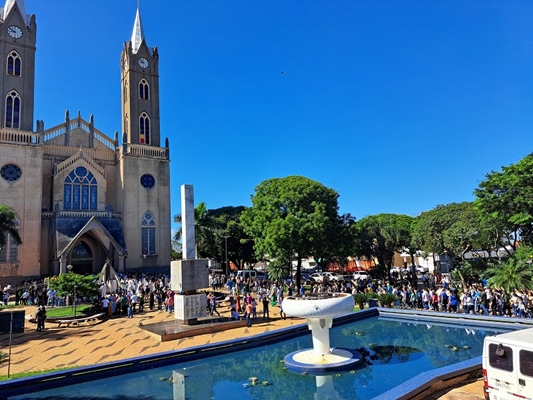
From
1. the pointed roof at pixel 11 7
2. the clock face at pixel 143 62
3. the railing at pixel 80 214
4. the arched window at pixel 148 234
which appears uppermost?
the pointed roof at pixel 11 7

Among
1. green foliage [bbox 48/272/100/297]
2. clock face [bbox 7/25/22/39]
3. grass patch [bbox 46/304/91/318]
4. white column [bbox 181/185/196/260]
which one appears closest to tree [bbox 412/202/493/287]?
white column [bbox 181/185/196/260]

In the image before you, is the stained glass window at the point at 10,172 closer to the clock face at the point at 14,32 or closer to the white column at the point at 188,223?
the clock face at the point at 14,32

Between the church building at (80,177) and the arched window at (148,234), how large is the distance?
9cm

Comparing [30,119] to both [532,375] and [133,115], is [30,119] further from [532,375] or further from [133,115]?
[532,375]

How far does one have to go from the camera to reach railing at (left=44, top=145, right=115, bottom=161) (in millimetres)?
37031

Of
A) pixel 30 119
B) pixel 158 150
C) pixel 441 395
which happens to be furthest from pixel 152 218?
pixel 441 395

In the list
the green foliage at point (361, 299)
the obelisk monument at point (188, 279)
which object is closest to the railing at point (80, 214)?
the obelisk monument at point (188, 279)

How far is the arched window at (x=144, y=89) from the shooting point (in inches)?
1641

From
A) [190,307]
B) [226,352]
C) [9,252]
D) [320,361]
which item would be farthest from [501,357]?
[9,252]

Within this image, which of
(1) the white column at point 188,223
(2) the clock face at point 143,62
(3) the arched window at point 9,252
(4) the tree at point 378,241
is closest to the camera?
(1) the white column at point 188,223

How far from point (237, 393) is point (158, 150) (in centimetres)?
3500

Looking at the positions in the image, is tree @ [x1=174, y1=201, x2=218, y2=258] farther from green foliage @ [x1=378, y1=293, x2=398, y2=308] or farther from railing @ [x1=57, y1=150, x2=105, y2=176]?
green foliage @ [x1=378, y1=293, x2=398, y2=308]

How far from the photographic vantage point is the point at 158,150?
134 ft

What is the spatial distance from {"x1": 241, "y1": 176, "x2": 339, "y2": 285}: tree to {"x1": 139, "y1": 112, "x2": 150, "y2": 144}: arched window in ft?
47.5
